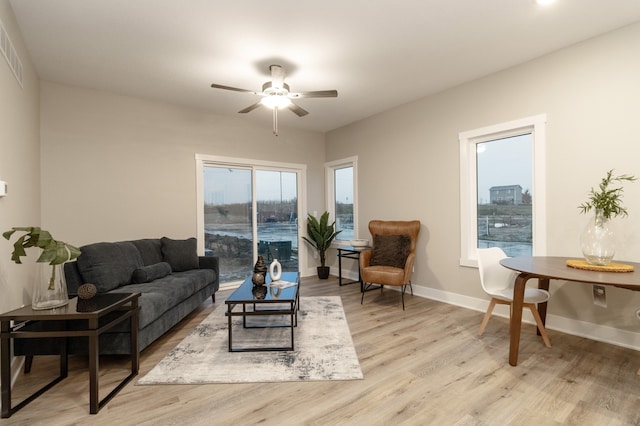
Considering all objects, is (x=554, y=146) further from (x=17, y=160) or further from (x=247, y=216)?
(x=17, y=160)

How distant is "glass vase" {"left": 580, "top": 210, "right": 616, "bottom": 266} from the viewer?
2361 millimetres

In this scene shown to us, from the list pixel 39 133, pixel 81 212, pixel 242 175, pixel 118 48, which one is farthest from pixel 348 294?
pixel 39 133

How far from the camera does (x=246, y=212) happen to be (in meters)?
5.19

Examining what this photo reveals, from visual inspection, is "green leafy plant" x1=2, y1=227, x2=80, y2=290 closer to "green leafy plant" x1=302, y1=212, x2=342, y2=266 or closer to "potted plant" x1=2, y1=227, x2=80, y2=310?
"potted plant" x1=2, y1=227, x2=80, y2=310

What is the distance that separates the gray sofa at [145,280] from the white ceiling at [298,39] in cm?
189

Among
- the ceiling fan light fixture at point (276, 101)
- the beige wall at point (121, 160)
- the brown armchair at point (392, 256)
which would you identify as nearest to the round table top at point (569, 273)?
the brown armchair at point (392, 256)

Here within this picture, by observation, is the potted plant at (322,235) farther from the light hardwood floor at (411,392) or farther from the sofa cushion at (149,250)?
the light hardwood floor at (411,392)

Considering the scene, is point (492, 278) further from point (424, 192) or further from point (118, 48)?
point (118, 48)

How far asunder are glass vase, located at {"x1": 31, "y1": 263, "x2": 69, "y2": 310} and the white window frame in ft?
13.4

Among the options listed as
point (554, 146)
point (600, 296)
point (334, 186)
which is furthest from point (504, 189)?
point (334, 186)

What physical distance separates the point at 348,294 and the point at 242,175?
2.57 metres

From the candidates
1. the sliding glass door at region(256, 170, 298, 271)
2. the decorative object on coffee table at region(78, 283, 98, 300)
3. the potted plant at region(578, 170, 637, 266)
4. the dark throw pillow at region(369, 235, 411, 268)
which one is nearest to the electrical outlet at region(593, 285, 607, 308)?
the potted plant at region(578, 170, 637, 266)

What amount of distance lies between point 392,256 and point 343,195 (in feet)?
6.37

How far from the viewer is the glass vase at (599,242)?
7.75ft
